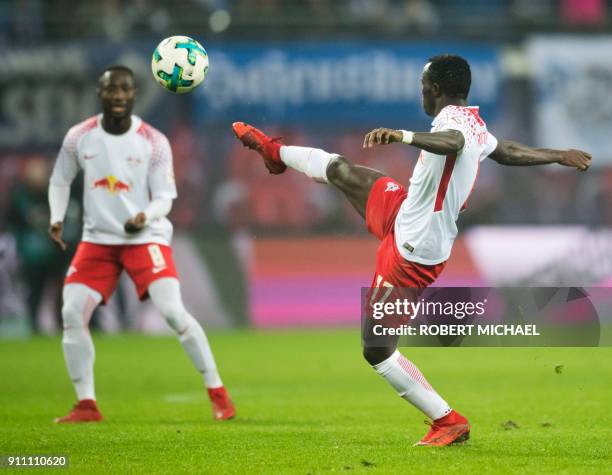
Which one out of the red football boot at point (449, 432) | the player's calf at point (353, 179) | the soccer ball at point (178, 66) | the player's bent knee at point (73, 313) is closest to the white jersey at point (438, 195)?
the player's calf at point (353, 179)

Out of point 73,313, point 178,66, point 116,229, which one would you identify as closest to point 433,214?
point 178,66

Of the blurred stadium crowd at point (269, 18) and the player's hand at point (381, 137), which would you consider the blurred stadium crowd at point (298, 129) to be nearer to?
the blurred stadium crowd at point (269, 18)

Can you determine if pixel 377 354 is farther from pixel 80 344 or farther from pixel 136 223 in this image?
pixel 80 344

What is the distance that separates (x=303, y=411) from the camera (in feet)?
33.5

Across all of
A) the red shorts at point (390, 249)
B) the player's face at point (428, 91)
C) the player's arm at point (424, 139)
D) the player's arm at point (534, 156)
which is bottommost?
the red shorts at point (390, 249)

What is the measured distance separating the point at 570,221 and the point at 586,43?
9.92ft

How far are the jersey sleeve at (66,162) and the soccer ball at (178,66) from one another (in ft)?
3.51

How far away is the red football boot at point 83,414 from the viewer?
9.40m

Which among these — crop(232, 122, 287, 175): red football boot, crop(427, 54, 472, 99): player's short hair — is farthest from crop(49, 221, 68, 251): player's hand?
crop(427, 54, 472, 99): player's short hair

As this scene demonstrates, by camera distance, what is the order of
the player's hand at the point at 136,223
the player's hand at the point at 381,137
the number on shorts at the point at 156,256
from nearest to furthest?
the player's hand at the point at 381,137
the player's hand at the point at 136,223
the number on shorts at the point at 156,256

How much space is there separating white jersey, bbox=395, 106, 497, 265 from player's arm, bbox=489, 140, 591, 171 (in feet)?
0.81

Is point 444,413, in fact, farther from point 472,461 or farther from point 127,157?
point 127,157

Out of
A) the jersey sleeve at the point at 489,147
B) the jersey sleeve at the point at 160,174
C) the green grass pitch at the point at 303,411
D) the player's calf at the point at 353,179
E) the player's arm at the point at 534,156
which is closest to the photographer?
the green grass pitch at the point at 303,411

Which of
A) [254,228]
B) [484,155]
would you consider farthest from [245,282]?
[484,155]
